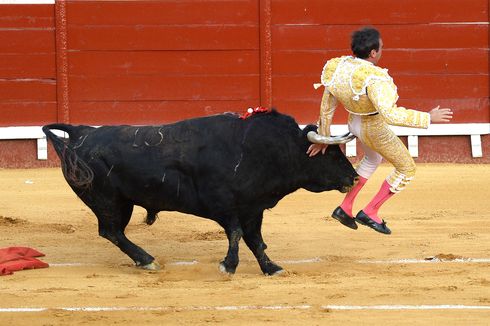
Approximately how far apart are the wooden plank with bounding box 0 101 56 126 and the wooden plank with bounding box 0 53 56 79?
0.26 m

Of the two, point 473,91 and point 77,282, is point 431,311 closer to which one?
point 77,282

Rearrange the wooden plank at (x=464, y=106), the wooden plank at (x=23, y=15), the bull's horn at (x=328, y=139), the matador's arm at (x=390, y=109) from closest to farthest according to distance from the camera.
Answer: the matador's arm at (x=390, y=109)
the bull's horn at (x=328, y=139)
the wooden plank at (x=23, y=15)
the wooden plank at (x=464, y=106)

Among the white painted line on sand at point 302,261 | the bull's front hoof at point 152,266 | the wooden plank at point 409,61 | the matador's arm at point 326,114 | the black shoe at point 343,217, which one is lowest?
→ the white painted line on sand at point 302,261

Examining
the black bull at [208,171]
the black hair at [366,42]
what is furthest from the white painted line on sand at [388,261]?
the black hair at [366,42]

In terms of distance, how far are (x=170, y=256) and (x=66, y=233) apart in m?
1.07

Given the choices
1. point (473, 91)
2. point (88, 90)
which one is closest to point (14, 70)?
point (88, 90)

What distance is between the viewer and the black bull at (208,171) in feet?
19.5

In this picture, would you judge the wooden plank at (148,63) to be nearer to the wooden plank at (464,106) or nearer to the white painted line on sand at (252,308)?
the wooden plank at (464,106)

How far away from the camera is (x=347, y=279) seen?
19.2ft

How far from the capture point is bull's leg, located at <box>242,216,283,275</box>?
5992 millimetres

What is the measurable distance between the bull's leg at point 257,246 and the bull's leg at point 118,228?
0.49 meters

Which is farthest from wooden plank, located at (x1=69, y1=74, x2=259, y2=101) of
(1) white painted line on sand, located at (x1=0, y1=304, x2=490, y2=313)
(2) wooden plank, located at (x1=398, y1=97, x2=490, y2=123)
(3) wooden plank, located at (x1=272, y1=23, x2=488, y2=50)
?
(1) white painted line on sand, located at (x1=0, y1=304, x2=490, y2=313)

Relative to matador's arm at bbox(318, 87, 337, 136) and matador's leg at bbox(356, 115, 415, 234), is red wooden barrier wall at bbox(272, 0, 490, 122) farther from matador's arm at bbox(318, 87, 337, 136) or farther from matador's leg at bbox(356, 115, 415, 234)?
matador's arm at bbox(318, 87, 337, 136)

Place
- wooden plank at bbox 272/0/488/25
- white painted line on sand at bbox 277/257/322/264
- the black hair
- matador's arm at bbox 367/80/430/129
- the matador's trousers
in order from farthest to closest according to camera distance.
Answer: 1. wooden plank at bbox 272/0/488/25
2. white painted line on sand at bbox 277/257/322/264
3. the matador's trousers
4. the black hair
5. matador's arm at bbox 367/80/430/129
